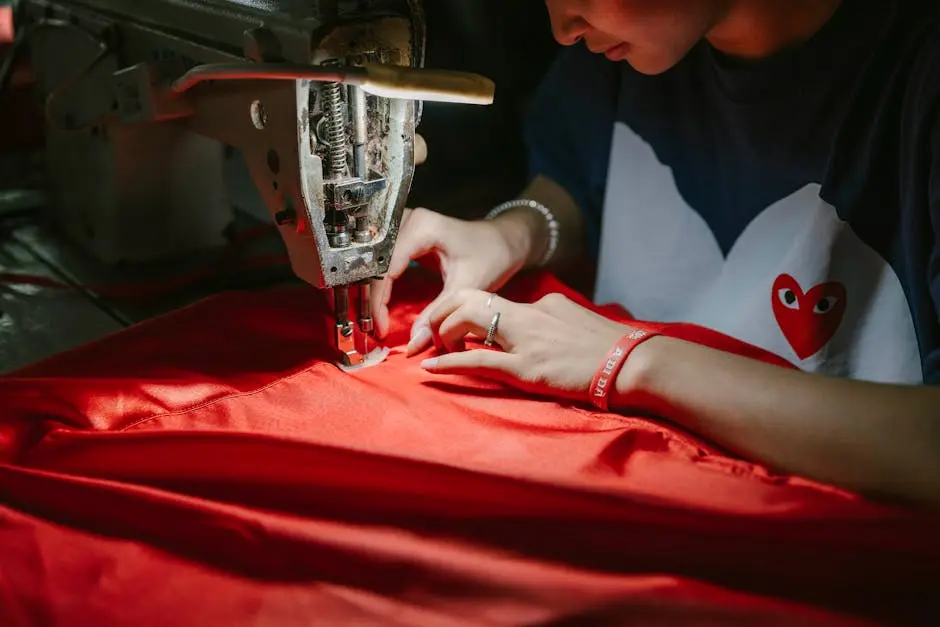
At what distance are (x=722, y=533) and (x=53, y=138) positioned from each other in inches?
38.7

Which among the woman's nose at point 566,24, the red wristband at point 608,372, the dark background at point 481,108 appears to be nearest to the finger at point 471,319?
the red wristband at point 608,372

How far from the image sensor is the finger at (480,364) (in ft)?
2.85

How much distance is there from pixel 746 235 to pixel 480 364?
0.40 metres

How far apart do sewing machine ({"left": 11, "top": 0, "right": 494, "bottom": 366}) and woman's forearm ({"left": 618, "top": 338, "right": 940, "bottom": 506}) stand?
27 cm

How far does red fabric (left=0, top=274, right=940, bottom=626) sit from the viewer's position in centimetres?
66

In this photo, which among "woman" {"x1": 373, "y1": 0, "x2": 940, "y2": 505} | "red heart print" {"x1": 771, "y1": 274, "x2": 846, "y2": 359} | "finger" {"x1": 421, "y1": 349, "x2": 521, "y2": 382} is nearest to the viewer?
"woman" {"x1": 373, "y1": 0, "x2": 940, "y2": 505}

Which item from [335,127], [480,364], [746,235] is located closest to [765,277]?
[746,235]

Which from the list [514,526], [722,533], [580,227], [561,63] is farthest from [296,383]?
[561,63]

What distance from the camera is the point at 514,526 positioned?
2.34 ft

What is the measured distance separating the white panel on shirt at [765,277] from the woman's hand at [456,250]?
207 millimetres

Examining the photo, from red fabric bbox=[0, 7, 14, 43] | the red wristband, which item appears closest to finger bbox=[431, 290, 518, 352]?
the red wristband

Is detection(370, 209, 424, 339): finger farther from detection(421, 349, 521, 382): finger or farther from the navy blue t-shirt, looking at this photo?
the navy blue t-shirt

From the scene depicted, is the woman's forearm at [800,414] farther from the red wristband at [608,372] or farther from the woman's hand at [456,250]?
the woman's hand at [456,250]

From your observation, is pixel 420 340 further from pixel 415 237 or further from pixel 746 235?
pixel 746 235
